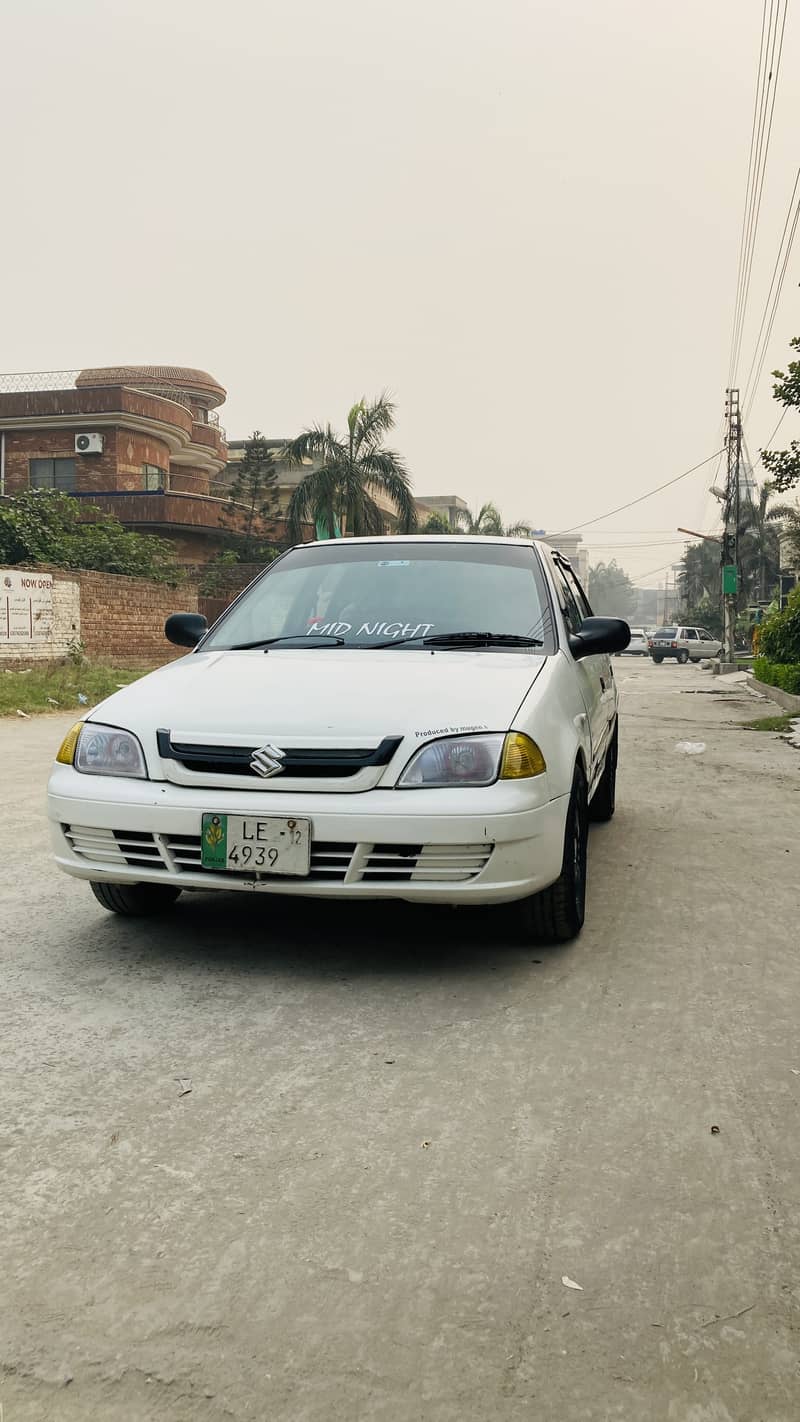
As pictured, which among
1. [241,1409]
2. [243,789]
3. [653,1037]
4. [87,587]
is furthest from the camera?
[87,587]

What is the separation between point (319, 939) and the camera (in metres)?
4.45

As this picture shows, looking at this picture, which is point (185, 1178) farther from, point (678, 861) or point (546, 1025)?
point (678, 861)

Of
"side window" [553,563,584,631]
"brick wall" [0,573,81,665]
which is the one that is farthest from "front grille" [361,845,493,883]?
"brick wall" [0,573,81,665]

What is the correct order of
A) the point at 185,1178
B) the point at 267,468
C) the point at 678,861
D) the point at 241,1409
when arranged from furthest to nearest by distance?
the point at 267,468 → the point at 678,861 → the point at 185,1178 → the point at 241,1409

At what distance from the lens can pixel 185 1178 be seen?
2594 millimetres

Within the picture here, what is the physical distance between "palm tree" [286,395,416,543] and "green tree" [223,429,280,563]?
6263 mm

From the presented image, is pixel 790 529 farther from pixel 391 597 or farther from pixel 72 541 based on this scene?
pixel 391 597

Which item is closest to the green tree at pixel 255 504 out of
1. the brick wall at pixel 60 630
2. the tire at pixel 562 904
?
the brick wall at pixel 60 630

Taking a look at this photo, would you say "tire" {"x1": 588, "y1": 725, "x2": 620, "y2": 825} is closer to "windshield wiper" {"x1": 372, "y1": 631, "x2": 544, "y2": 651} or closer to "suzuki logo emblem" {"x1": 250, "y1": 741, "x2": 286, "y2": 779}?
"windshield wiper" {"x1": 372, "y1": 631, "x2": 544, "y2": 651}

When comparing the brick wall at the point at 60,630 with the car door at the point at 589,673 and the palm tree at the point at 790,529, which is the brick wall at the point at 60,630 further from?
the palm tree at the point at 790,529

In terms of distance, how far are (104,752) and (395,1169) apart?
2.02 m

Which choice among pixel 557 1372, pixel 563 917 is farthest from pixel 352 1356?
pixel 563 917

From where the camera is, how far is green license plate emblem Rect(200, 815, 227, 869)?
3838mm

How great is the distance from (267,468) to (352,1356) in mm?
45911
